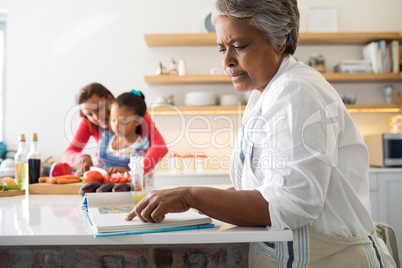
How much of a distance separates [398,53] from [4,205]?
3.90 m

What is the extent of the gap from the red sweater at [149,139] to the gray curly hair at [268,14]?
137cm

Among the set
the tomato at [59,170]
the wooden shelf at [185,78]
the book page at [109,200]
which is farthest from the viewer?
the wooden shelf at [185,78]

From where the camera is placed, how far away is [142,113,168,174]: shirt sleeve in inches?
98.0

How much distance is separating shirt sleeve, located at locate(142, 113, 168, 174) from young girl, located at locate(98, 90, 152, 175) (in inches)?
1.4

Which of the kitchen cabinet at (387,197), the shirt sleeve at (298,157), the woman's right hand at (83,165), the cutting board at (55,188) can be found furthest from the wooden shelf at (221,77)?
the shirt sleeve at (298,157)

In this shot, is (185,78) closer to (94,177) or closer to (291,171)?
(94,177)

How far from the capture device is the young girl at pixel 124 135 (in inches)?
96.8

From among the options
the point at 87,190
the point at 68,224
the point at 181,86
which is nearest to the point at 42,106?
the point at 181,86

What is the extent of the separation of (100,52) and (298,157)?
3761 millimetres

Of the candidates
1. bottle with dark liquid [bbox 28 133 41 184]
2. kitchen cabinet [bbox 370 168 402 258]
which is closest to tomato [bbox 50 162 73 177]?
bottle with dark liquid [bbox 28 133 41 184]

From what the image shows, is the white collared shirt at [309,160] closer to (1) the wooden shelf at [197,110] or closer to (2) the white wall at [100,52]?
(1) the wooden shelf at [197,110]

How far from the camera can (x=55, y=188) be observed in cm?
169

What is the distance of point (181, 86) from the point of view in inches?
164

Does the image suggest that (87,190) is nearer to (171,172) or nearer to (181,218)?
(181,218)
